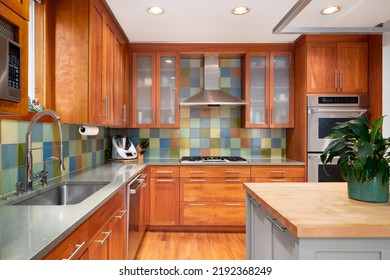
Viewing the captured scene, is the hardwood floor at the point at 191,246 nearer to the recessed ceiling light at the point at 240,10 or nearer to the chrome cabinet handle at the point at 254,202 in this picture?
the chrome cabinet handle at the point at 254,202

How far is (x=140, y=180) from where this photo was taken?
2.71 m

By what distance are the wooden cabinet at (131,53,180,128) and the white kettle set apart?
0.26m

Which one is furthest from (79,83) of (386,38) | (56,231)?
(386,38)

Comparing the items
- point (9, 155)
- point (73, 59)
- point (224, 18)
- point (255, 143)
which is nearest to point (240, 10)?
point (224, 18)

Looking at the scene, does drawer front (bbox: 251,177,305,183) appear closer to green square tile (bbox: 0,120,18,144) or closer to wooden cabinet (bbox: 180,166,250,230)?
wooden cabinet (bbox: 180,166,250,230)

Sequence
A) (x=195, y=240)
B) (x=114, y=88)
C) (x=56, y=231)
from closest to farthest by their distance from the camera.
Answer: (x=56, y=231) → (x=114, y=88) → (x=195, y=240)

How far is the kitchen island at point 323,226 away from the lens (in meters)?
1.05

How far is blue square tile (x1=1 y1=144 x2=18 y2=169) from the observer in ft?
5.21

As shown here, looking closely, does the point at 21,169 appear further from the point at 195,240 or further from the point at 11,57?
the point at 195,240

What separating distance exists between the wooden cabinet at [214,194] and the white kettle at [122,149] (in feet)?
2.18

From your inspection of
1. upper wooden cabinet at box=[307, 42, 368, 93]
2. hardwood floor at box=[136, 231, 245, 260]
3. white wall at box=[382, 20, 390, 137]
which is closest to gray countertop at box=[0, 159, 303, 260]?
hardwood floor at box=[136, 231, 245, 260]

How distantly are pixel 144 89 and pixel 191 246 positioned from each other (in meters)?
1.98

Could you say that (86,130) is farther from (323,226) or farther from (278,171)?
(278,171)

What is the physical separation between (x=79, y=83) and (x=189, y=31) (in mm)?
1506
